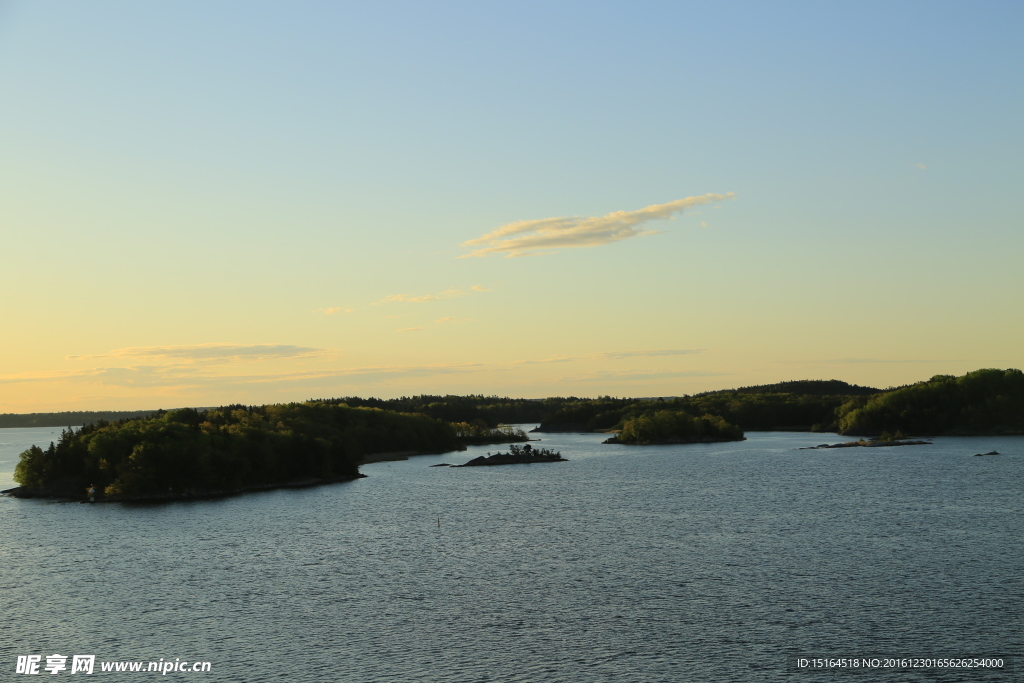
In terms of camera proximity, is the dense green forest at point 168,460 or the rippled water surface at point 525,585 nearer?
the rippled water surface at point 525,585

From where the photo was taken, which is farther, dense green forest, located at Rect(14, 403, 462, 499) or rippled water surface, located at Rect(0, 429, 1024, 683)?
dense green forest, located at Rect(14, 403, 462, 499)

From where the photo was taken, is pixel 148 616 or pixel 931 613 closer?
pixel 931 613

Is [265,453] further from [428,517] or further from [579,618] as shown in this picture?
[579,618]

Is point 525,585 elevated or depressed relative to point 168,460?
depressed

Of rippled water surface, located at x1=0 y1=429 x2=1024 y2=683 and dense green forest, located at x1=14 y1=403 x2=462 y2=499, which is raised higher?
dense green forest, located at x1=14 y1=403 x2=462 y2=499

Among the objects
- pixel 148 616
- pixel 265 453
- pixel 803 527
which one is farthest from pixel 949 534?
pixel 265 453

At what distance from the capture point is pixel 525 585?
61.9 metres

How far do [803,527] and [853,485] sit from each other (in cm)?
4961

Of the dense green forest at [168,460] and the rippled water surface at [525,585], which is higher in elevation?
the dense green forest at [168,460]

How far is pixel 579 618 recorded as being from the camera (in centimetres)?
5222

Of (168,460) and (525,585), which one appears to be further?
(168,460)

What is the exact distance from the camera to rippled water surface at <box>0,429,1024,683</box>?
148 ft

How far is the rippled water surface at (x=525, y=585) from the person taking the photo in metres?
45.2

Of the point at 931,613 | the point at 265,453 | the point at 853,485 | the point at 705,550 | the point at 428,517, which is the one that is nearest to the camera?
the point at 931,613
